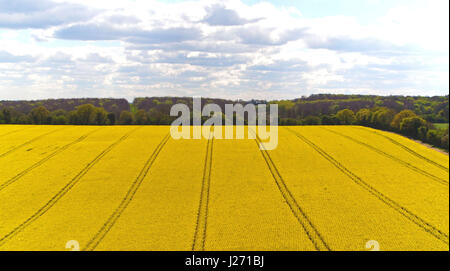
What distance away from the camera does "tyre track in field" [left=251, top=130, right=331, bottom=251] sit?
50.2ft

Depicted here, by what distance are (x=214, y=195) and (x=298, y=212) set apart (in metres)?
5.31

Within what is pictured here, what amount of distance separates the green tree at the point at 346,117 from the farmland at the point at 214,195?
24.5 meters

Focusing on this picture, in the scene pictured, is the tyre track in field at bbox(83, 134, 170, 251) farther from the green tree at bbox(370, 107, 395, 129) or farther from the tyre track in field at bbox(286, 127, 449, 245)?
the green tree at bbox(370, 107, 395, 129)

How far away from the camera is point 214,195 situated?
67.1ft

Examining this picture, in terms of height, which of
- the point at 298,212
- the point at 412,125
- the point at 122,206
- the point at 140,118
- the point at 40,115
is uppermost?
the point at 40,115

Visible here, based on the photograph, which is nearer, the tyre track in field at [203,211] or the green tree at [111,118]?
the tyre track in field at [203,211]

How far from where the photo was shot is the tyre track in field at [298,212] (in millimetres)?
15286

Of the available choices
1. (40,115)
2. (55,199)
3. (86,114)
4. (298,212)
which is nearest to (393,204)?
(298,212)

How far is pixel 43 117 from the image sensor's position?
1564 inches

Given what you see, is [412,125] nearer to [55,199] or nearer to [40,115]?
[55,199]

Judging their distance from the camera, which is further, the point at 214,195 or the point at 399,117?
the point at 399,117

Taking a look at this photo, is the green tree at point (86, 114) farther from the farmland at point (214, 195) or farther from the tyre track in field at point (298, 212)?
the tyre track in field at point (298, 212)

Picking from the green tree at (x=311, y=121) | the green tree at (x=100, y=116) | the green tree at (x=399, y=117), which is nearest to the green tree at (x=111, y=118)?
the green tree at (x=100, y=116)
